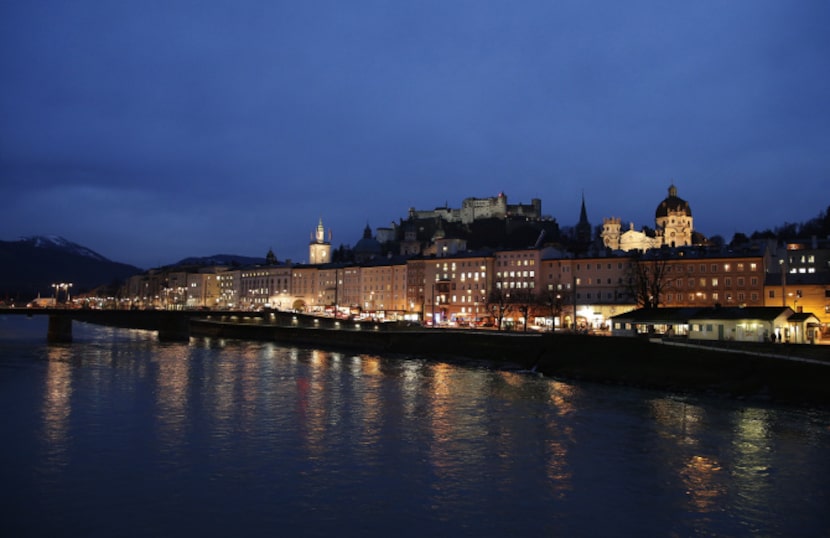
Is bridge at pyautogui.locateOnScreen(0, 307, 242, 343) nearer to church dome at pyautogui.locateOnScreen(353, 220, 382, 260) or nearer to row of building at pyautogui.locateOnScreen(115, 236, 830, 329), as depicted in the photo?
row of building at pyautogui.locateOnScreen(115, 236, 830, 329)

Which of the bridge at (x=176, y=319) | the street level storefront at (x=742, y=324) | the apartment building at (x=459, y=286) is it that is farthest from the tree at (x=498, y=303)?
the street level storefront at (x=742, y=324)

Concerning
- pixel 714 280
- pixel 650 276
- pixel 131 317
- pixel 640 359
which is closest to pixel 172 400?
pixel 640 359

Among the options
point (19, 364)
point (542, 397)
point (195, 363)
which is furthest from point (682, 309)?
point (19, 364)

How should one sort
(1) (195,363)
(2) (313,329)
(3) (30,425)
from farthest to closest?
(2) (313,329) < (1) (195,363) < (3) (30,425)

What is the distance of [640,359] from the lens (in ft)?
144

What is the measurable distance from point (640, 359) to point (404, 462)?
86.7ft

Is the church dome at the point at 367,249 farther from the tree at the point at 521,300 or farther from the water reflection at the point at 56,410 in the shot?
the water reflection at the point at 56,410

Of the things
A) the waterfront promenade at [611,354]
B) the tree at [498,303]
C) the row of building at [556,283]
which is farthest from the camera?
the tree at [498,303]

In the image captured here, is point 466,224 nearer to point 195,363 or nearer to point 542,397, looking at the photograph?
point 195,363

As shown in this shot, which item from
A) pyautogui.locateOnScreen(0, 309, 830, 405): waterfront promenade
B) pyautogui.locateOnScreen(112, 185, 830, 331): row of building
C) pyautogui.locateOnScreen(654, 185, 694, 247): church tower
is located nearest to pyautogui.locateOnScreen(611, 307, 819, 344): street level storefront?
pyautogui.locateOnScreen(0, 309, 830, 405): waterfront promenade

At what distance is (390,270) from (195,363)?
6809cm

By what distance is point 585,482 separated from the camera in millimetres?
19781

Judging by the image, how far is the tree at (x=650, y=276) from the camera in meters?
69.8

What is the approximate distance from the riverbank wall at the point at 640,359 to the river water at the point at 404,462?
2428 millimetres
